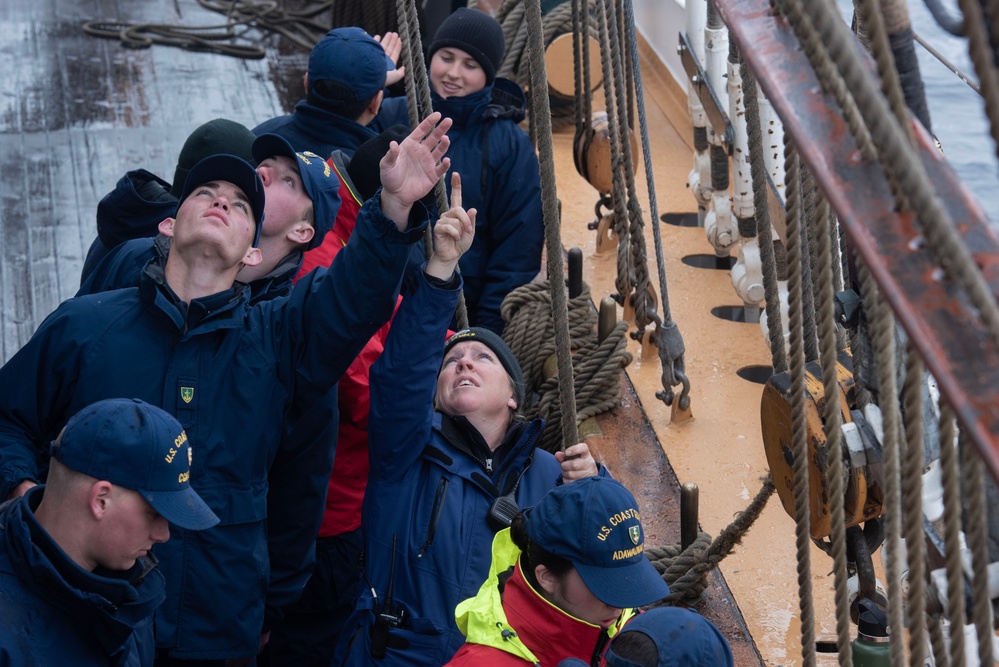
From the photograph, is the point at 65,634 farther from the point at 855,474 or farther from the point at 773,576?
the point at 773,576

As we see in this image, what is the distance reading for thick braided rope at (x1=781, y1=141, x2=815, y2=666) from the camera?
1578 millimetres

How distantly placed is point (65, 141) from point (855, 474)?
4.40 meters

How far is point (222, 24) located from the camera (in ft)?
22.5

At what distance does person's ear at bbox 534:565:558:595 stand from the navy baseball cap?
2.79 ft

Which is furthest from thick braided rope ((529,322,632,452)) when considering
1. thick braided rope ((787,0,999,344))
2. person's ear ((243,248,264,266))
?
thick braided rope ((787,0,999,344))

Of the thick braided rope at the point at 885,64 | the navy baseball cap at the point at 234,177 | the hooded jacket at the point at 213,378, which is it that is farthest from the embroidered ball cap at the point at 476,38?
the thick braided rope at the point at 885,64

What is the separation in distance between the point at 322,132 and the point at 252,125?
2.42m

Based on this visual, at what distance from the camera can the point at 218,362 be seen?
2.16m

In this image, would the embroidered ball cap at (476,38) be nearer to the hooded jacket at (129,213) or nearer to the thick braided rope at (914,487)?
the hooded jacket at (129,213)

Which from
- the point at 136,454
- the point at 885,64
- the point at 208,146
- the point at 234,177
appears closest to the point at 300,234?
the point at 234,177

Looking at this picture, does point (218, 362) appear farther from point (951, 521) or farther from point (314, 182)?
point (951, 521)

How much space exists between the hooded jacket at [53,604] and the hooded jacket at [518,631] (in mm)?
473

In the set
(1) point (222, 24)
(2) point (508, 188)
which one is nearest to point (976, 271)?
(2) point (508, 188)

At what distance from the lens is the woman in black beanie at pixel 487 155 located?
12.2ft
